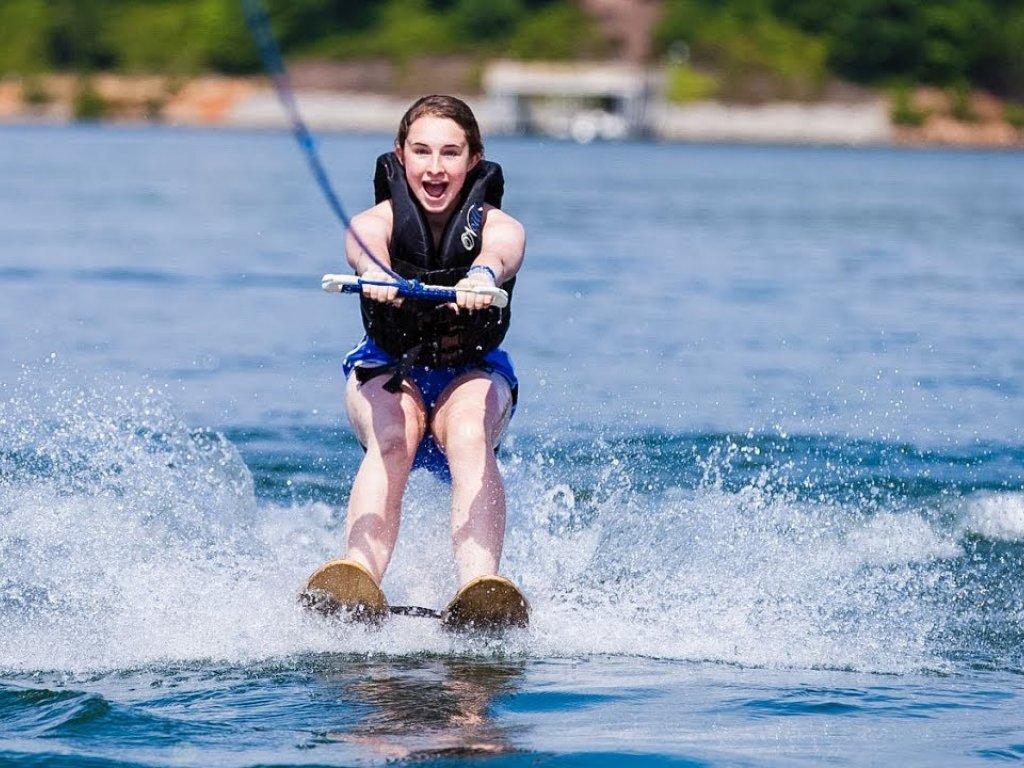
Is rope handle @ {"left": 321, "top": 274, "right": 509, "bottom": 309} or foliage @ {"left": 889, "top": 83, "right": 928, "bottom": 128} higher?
foliage @ {"left": 889, "top": 83, "right": 928, "bottom": 128}

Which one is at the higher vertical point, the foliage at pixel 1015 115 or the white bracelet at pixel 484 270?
the foliage at pixel 1015 115

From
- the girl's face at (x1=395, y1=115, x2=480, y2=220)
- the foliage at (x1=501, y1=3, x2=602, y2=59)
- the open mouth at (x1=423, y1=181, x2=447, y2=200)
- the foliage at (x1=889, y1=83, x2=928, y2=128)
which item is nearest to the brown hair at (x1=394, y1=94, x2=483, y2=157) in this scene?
the girl's face at (x1=395, y1=115, x2=480, y2=220)

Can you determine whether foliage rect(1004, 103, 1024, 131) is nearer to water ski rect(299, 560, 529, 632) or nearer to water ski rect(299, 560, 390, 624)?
water ski rect(299, 560, 529, 632)

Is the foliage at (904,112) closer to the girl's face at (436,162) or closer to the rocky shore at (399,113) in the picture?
the rocky shore at (399,113)

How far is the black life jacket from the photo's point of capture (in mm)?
6402

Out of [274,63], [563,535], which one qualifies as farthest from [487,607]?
[274,63]

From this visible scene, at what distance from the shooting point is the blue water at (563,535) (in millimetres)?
5496

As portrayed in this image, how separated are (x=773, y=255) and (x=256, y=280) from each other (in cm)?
752

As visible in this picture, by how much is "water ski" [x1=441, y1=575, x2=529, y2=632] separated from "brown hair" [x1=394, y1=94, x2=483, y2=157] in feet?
4.78

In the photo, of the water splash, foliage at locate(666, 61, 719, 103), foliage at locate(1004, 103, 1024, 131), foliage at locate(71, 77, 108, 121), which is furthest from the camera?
foliage at locate(71, 77, 108, 121)

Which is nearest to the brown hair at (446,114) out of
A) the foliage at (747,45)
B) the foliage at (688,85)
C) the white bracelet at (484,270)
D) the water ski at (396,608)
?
the white bracelet at (484,270)

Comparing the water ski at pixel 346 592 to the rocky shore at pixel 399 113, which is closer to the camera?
the water ski at pixel 346 592

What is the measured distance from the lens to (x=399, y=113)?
94.0 metres

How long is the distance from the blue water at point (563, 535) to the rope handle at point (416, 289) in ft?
3.66
